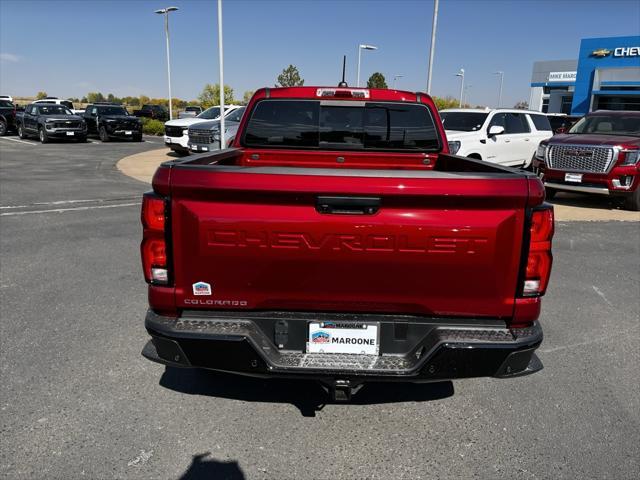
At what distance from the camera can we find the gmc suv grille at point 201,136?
15992 mm

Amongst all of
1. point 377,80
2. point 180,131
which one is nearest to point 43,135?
point 180,131

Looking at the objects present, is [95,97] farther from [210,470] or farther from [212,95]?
[210,470]

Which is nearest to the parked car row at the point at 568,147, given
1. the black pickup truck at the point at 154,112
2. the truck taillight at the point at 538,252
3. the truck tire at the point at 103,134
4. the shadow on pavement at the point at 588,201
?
the shadow on pavement at the point at 588,201

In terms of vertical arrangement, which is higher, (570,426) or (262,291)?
(262,291)

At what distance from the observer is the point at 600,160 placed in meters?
10.3

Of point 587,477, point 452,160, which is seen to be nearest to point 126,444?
point 587,477

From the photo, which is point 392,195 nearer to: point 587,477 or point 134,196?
point 587,477

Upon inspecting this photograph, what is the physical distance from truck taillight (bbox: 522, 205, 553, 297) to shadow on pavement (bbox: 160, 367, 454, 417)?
1.25m

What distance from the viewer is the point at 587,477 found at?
2629 mm

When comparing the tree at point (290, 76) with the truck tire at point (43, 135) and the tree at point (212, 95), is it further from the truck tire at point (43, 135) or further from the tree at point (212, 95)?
the truck tire at point (43, 135)

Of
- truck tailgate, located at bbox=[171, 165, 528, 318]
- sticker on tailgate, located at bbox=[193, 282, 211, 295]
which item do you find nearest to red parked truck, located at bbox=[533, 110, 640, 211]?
truck tailgate, located at bbox=[171, 165, 528, 318]

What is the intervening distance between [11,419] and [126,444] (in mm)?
795

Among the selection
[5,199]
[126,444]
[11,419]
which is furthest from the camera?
[5,199]

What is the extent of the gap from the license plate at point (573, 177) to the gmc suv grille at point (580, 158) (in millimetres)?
107
